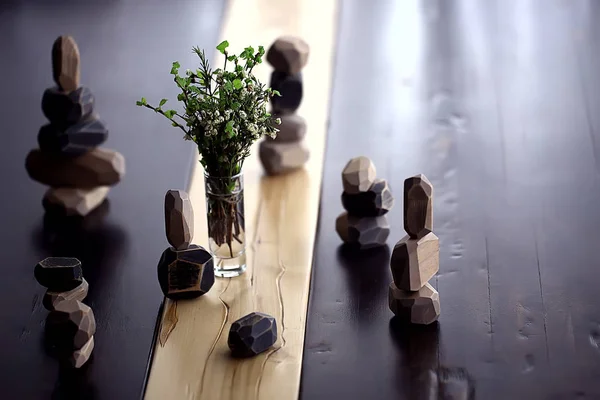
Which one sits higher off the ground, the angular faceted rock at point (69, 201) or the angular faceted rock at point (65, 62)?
the angular faceted rock at point (65, 62)

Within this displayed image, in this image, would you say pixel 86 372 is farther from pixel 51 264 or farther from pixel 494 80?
pixel 494 80

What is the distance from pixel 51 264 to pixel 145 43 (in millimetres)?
1779

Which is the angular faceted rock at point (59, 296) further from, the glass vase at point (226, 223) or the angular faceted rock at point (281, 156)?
→ the angular faceted rock at point (281, 156)

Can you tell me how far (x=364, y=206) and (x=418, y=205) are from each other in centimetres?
36

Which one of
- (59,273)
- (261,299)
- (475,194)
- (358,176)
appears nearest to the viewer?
(59,273)

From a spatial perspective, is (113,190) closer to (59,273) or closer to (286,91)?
(286,91)

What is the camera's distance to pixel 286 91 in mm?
2871

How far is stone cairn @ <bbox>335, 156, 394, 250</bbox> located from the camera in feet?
8.20

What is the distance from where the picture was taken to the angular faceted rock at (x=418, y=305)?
2242 mm

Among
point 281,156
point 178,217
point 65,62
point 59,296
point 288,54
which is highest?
point 288,54

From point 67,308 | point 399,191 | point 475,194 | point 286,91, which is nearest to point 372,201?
point 399,191

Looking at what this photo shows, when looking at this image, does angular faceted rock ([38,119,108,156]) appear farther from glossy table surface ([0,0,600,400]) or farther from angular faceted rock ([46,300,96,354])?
angular faceted rock ([46,300,96,354])

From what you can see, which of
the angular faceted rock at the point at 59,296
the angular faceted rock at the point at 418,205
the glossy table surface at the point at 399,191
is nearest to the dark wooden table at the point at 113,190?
the glossy table surface at the point at 399,191

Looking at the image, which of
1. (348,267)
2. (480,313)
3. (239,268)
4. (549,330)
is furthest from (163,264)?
(549,330)
